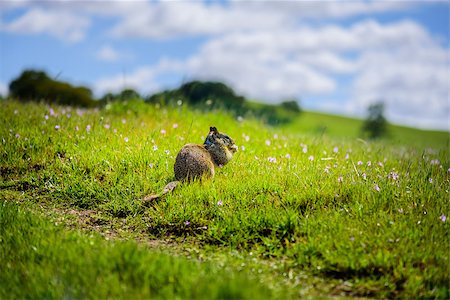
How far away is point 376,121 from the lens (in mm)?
57281

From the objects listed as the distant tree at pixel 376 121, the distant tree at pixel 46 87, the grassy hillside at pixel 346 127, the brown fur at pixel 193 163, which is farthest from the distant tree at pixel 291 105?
the brown fur at pixel 193 163

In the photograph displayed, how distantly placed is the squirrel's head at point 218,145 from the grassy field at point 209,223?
354mm

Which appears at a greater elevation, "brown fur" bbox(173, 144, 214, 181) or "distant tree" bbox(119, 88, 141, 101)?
"distant tree" bbox(119, 88, 141, 101)

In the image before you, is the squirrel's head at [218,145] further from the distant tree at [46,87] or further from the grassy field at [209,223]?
the distant tree at [46,87]

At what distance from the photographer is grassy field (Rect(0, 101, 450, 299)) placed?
5.29 m

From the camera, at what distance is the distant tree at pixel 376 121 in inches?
2213

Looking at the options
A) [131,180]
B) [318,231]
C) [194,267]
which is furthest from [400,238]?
[131,180]

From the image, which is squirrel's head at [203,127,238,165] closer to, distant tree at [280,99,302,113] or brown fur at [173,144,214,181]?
brown fur at [173,144,214,181]

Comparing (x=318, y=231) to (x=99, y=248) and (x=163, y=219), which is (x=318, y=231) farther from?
(x=99, y=248)

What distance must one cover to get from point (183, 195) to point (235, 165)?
5.00 feet

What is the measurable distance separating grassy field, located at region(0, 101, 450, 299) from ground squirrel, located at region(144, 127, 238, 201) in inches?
7.8

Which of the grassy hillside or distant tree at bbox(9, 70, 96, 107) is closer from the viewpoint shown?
distant tree at bbox(9, 70, 96, 107)

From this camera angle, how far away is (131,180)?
8156 millimetres

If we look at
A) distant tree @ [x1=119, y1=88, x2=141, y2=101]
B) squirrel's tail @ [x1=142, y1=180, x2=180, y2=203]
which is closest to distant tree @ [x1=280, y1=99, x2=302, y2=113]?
distant tree @ [x1=119, y1=88, x2=141, y2=101]
